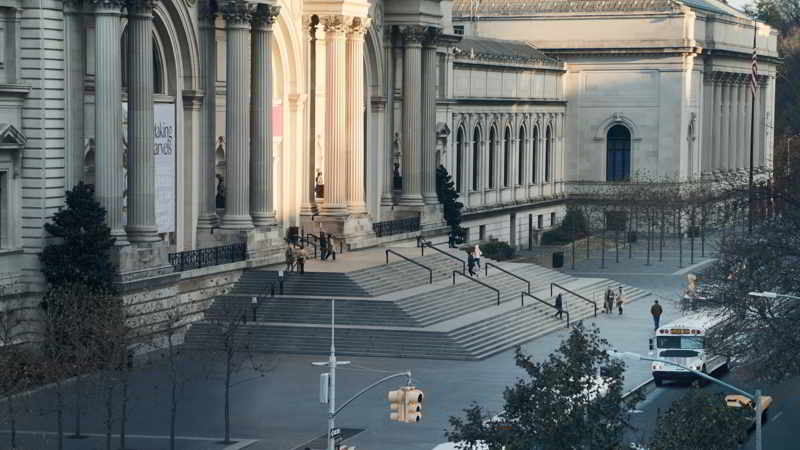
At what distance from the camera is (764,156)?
158750 mm

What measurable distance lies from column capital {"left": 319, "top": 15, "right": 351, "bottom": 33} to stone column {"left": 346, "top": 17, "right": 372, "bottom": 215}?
70cm

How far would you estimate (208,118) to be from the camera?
75.6 metres

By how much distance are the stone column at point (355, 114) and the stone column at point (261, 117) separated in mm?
8934

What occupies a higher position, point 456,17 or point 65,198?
point 456,17

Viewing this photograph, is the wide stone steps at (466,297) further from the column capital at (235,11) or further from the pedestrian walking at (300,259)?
the column capital at (235,11)

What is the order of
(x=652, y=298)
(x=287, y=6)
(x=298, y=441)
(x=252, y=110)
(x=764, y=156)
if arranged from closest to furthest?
(x=298, y=441), (x=252, y=110), (x=287, y=6), (x=652, y=298), (x=764, y=156)

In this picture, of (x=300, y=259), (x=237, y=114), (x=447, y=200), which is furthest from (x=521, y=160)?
(x=300, y=259)

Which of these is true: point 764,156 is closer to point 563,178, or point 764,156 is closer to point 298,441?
point 563,178

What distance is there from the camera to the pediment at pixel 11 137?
60.9m

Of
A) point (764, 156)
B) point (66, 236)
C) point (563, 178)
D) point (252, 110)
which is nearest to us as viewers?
point (66, 236)

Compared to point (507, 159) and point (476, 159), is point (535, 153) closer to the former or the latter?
point (507, 159)

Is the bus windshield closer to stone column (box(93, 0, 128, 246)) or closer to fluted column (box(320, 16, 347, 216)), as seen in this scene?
stone column (box(93, 0, 128, 246))

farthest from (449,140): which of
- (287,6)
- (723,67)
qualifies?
(723,67)

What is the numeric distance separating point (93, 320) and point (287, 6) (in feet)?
99.0
